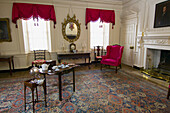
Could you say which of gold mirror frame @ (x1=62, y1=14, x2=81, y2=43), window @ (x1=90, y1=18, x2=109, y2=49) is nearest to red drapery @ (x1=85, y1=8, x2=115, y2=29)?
window @ (x1=90, y1=18, x2=109, y2=49)

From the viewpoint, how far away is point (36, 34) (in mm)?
4875

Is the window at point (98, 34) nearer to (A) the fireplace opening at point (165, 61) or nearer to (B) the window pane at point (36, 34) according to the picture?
(B) the window pane at point (36, 34)

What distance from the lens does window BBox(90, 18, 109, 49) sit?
5.69 m

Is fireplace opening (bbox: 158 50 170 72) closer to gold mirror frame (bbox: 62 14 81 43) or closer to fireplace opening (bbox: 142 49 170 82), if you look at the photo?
fireplace opening (bbox: 142 49 170 82)

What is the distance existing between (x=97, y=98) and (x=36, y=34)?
402cm

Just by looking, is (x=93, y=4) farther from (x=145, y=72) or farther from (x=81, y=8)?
(x=145, y=72)

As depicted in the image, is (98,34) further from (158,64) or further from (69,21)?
(158,64)

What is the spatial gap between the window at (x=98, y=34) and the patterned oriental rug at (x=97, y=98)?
9.33 feet

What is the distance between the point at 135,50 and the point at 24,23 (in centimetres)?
519

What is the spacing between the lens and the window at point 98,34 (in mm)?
→ 5691

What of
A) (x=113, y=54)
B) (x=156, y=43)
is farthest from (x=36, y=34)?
(x=156, y=43)

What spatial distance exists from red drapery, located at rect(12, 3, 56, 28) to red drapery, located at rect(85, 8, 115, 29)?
5.49ft

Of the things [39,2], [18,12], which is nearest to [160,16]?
[39,2]

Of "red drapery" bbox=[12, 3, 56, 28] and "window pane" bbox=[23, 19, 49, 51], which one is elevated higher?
"red drapery" bbox=[12, 3, 56, 28]
